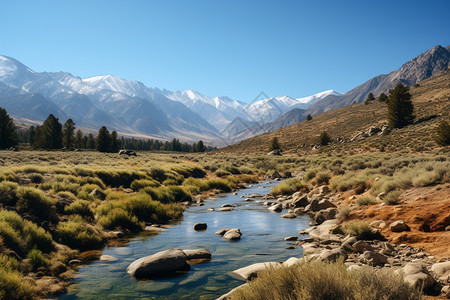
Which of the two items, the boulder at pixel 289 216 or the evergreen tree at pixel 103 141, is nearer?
the boulder at pixel 289 216

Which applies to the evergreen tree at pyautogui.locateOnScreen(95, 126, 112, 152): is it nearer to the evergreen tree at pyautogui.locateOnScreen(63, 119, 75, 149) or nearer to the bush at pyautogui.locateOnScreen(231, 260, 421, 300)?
the evergreen tree at pyautogui.locateOnScreen(63, 119, 75, 149)

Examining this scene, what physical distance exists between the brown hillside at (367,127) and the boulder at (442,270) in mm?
45421

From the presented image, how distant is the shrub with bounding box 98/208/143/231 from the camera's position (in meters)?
12.4

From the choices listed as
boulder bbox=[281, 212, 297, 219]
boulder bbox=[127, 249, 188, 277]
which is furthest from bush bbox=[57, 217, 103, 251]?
boulder bbox=[281, 212, 297, 219]

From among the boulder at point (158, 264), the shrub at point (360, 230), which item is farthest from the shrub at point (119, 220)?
the shrub at point (360, 230)

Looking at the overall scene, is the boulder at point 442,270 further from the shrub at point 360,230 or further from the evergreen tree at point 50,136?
the evergreen tree at point 50,136

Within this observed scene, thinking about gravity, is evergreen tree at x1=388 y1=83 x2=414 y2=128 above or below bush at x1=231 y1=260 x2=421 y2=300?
above

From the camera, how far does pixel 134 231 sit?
12852mm

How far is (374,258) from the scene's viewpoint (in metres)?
7.81

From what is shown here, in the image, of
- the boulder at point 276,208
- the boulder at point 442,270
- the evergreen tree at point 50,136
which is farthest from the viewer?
the evergreen tree at point 50,136

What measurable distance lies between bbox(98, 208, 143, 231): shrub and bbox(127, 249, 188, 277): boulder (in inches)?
176

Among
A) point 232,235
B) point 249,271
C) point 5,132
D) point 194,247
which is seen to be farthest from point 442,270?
point 5,132

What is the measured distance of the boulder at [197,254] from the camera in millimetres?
9516

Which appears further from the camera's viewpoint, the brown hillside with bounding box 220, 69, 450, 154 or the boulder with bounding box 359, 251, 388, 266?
the brown hillside with bounding box 220, 69, 450, 154
